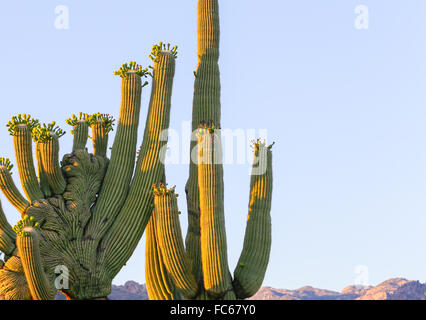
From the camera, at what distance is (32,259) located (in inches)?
468

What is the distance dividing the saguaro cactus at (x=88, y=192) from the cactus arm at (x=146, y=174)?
21 millimetres

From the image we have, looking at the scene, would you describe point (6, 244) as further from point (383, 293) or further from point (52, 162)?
point (383, 293)

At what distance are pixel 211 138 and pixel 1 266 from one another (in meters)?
4.82

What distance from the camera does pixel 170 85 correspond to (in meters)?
14.6

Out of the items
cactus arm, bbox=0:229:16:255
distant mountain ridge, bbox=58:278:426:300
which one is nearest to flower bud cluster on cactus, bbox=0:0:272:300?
cactus arm, bbox=0:229:16:255

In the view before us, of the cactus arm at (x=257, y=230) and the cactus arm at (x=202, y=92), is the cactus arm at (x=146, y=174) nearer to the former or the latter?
the cactus arm at (x=202, y=92)

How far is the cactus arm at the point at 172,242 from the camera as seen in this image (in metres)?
12.8

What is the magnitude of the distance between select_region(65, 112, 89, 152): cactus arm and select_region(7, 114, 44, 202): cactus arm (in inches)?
44.0

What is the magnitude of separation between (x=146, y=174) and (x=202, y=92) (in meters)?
2.27

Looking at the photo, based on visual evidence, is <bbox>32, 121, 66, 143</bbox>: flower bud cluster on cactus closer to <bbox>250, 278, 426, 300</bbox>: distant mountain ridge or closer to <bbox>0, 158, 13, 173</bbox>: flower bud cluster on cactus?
<bbox>0, 158, 13, 173</bbox>: flower bud cluster on cactus

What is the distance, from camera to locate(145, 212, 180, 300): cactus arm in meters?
13.9

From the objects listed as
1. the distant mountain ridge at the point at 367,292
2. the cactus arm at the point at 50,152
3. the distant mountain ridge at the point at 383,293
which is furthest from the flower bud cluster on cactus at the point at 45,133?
the distant mountain ridge at the point at 383,293
